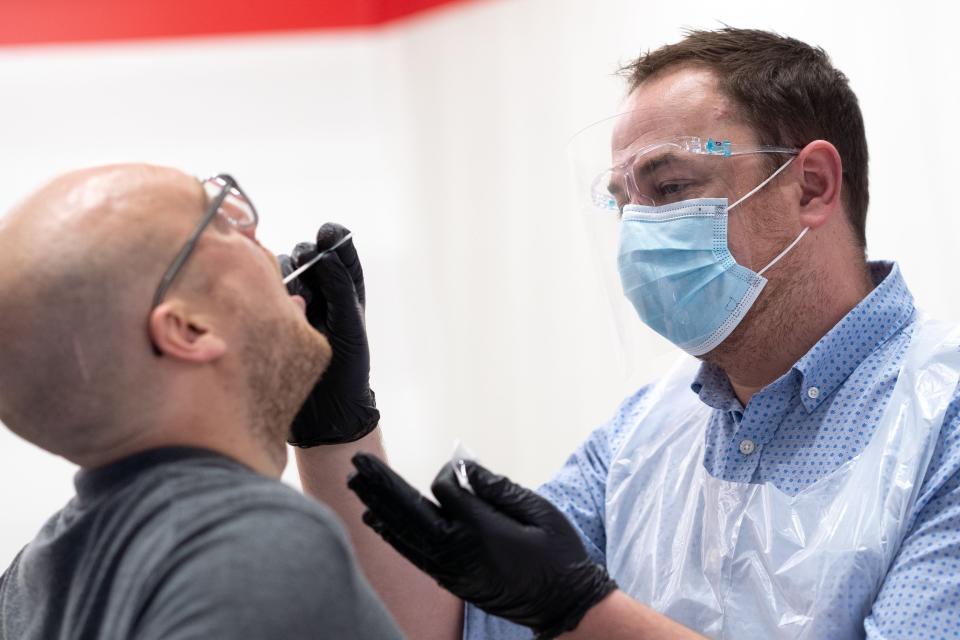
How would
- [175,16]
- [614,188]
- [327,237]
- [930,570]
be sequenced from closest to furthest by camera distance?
[930,570], [327,237], [614,188], [175,16]

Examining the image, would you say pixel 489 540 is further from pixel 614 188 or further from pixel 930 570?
pixel 614 188

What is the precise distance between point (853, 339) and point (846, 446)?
0.62ft

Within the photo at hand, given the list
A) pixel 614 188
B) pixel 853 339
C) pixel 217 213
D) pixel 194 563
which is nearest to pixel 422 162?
pixel 614 188

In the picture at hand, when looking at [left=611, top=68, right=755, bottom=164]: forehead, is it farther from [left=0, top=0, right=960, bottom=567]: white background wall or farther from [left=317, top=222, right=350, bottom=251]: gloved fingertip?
[left=0, top=0, right=960, bottom=567]: white background wall

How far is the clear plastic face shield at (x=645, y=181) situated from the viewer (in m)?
1.78

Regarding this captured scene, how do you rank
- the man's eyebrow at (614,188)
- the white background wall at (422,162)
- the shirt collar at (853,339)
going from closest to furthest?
the shirt collar at (853,339)
the man's eyebrow at (614,188)
the white background wall at (422,162)

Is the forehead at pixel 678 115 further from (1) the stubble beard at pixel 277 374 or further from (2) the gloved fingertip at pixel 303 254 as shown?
(1) the stubble beard at pixel 277 374

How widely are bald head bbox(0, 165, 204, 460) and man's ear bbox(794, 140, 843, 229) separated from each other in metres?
1.12

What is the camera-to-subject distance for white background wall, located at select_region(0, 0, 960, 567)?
339 cm

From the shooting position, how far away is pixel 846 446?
158 cm

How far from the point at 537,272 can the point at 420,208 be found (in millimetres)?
668

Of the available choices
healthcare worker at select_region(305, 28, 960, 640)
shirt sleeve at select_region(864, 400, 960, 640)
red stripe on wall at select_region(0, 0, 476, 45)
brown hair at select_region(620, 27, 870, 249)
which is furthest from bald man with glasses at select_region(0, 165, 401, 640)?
red stripe on wall at select_region(0, 0, 476, 45)

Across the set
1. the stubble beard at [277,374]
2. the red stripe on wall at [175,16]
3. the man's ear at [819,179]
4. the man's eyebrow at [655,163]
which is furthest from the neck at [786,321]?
the red stripe on wall at [175,16]

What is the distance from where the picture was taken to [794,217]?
178 centimetres
